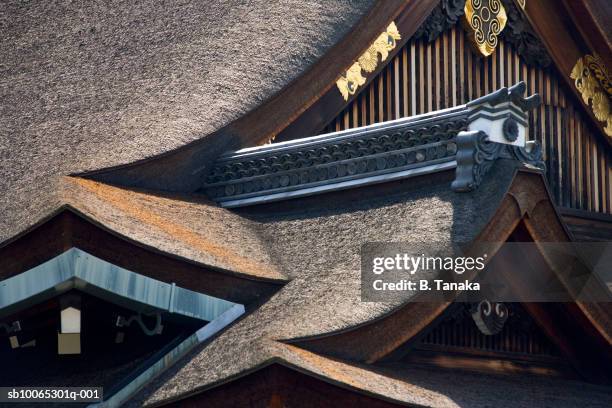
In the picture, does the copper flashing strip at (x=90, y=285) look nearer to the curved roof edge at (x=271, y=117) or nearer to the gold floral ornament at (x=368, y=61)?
the curved roof edge at (x=271, y=117)

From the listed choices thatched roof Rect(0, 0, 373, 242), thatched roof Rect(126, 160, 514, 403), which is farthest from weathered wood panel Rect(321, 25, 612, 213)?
thatched roof Rect(126, 160, 514, 403)

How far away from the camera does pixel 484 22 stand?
568 inches

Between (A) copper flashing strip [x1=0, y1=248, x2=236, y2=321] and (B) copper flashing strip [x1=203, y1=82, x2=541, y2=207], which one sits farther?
(B) copper flashing strip [x1=203, y1=82, x2=541, y2=207]

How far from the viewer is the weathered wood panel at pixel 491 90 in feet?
44.7

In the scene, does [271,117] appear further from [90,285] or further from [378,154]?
[90,285]

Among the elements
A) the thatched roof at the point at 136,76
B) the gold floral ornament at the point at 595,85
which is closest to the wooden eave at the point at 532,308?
the thatched roof at the point at 136,76

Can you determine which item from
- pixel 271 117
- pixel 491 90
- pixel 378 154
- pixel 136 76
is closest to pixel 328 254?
pixel 378 154

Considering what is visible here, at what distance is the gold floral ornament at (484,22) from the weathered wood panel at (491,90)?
100 mm

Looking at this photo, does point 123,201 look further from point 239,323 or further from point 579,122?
point 579,122

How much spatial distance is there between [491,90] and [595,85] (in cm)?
138

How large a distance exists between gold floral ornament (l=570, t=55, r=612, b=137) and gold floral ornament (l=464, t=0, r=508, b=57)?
1042mm

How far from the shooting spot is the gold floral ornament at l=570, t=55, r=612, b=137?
15.3 meters

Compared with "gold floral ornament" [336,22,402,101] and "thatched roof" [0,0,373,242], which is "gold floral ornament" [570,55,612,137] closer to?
"gold floral ornament" [336,22,402,101]

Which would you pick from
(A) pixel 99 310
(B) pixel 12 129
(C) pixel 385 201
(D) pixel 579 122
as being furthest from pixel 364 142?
Result: (D) pixel 579 122
